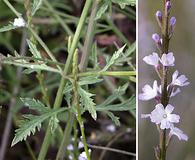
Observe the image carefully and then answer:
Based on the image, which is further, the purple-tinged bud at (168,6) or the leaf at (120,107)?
the leaf at (120,107)

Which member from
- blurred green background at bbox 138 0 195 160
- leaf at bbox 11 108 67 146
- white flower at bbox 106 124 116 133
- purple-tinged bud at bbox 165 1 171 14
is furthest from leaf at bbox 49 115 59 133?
white flower at bbox 106 124 116 133

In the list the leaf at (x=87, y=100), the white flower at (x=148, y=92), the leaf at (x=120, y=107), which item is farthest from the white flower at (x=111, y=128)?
the white flower at (x=148, y=92)

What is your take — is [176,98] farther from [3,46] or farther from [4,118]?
[3,46]

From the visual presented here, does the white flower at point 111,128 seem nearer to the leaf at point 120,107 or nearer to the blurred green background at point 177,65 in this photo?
the leaf at point 120,107

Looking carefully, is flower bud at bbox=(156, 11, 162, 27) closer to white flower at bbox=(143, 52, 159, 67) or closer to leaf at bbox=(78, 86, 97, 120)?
white flower at bbox=(143, 52, 159, 67)

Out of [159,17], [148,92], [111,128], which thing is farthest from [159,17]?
[111,128]

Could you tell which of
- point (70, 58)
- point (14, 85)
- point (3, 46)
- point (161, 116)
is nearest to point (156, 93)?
point (161, 116)
